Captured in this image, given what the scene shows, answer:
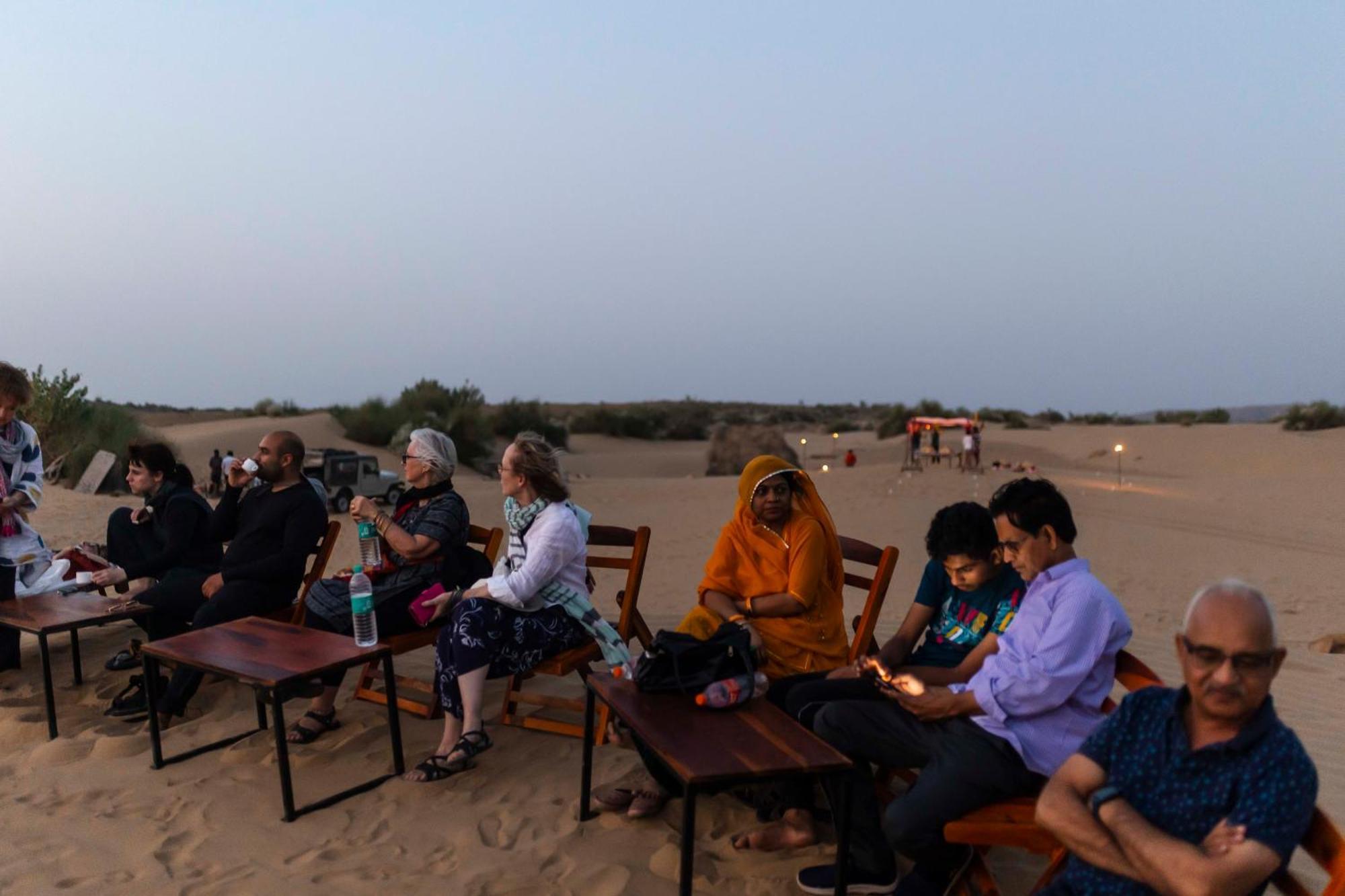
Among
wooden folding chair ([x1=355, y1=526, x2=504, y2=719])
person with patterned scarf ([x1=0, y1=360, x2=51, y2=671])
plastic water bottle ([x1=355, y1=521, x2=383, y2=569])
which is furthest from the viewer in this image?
person with patterned scarf ([x1=0, y1=360, x2=51, y2=671])

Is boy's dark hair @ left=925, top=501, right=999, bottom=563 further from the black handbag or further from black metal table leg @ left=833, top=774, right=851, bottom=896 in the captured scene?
black metal table leg @ left=833, top=774, right=851, bottom=896

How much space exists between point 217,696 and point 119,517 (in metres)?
1.44

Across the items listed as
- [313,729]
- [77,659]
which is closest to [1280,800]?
[313,729]

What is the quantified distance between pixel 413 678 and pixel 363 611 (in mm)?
933

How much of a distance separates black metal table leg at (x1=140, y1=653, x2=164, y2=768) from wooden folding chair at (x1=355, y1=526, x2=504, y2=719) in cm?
93

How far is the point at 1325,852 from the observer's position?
2.00 metres

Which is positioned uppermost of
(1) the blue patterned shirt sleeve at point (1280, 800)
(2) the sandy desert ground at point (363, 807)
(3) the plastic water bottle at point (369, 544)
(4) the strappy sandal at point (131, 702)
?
(3) the plastic water bottle at point (369, 544)

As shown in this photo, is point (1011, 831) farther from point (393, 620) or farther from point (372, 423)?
point (372, 423)

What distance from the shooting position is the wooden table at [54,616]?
4586 millimetres

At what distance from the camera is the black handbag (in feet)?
10.8

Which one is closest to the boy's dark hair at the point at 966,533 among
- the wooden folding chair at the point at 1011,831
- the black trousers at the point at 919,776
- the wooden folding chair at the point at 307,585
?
the black trousers at the point at 919,776

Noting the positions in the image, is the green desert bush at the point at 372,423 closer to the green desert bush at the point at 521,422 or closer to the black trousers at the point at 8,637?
the green desert bush at the point at 521,422

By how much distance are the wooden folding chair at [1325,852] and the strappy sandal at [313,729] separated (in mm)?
3810

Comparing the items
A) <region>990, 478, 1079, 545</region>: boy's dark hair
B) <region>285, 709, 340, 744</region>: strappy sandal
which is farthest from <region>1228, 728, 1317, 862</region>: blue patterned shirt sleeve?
<region>285, 709, 340, 744</region>: strappy sandal
